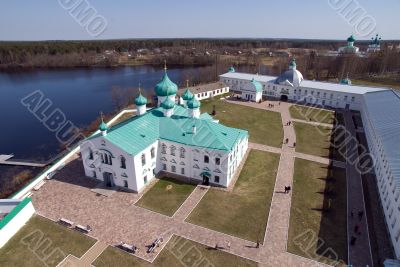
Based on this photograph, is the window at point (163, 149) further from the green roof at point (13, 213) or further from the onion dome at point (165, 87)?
the green roof at point (13, 213)

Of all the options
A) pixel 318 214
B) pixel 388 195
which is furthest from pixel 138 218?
pixel 388 195

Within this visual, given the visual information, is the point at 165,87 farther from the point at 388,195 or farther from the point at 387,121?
the point at 387,121

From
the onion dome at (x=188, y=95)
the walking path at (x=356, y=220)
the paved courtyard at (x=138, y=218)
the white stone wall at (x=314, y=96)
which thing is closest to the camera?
the walking path at (x=356, y=220)

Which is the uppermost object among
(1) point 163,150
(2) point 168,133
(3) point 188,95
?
(3) point 188,95

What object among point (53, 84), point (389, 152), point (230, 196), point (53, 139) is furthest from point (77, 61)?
point (389, 152)

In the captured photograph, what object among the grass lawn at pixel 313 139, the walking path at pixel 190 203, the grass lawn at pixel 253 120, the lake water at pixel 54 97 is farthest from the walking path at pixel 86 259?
the grass lawn at pixel 313 139

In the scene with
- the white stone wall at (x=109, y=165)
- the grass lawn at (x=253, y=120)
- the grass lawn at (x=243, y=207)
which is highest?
the white stone wall at (x=109, y=165)
